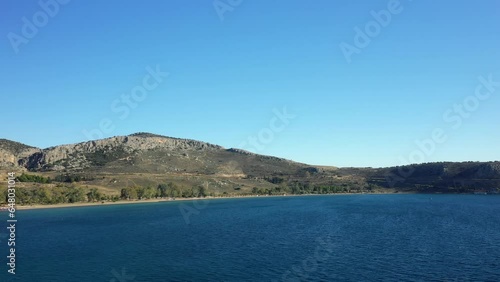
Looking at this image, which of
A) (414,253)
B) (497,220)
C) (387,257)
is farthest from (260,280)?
(497,220)

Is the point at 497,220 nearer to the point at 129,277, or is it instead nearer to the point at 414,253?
the point at 414,253

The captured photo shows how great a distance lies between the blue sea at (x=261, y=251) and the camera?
55.4 meters

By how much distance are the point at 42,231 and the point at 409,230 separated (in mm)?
93800

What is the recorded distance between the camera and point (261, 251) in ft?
234

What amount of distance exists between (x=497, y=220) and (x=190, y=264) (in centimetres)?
9694

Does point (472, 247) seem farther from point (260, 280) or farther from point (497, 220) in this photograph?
point (497, 220)

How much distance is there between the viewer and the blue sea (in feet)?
182

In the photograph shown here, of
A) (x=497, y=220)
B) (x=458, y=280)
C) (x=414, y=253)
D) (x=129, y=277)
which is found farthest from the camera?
(x=497, y=220)

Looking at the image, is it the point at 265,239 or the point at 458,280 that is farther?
the point at 265,239

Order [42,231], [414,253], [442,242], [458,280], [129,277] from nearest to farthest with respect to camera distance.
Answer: [458,280] < [129,277] < [414,253] < [442,242] < [42,231]

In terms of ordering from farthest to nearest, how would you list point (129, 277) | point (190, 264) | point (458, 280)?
point (190, 264)
point (129, 277)
point (458, 280)

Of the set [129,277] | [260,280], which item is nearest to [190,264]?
[129,277]

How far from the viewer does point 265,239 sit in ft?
278

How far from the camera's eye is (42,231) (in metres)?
101
